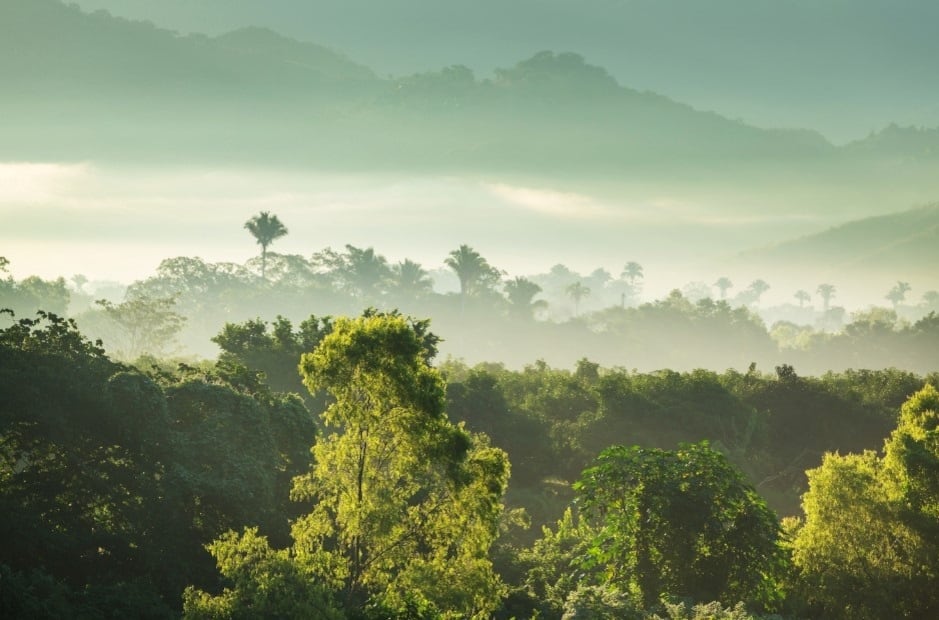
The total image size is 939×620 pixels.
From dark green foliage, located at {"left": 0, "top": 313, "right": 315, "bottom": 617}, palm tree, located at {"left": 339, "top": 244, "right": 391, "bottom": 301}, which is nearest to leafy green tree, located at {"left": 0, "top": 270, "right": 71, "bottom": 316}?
palm tree, located at {"left": 339, "top": 244, "right": 391, "bottom": 301}

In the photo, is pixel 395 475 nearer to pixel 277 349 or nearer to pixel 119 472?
pixel 119 472

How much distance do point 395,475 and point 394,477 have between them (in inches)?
4.6

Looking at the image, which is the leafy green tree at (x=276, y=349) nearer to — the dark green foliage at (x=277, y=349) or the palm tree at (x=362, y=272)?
the dark green foliage at (x=277, y=349)

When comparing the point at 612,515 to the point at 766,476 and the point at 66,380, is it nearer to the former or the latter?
the point at 66,380

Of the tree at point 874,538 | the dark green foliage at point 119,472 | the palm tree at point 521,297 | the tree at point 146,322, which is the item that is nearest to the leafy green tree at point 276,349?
the dark green foliage at point 119,472

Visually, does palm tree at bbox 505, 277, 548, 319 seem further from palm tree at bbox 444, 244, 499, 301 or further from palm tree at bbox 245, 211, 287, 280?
palm tree at bbox 245, 211, 287, 280

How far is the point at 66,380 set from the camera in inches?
852

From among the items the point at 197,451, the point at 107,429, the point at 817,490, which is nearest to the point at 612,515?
the point at 817,490

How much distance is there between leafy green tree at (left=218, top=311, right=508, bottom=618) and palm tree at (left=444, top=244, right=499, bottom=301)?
409ft

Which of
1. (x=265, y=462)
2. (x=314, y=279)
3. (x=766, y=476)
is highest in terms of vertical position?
(x=314, y=279)

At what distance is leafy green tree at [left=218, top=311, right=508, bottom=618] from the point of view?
14961 mm

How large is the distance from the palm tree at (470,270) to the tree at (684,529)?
11872cm

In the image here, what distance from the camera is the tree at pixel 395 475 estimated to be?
14961 mm

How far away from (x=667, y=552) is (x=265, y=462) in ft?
39.1
